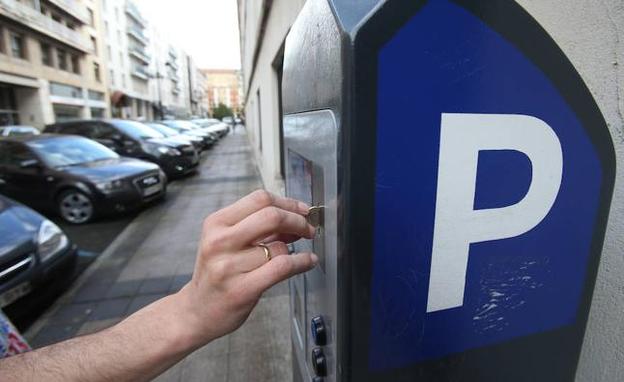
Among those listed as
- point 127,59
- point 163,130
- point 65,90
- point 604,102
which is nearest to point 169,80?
point 127,59

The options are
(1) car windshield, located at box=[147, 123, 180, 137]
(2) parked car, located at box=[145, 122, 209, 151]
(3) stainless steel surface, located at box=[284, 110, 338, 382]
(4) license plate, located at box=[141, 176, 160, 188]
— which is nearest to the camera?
(3) stainless steel surface, located at box=[284, 110, 338, 382]

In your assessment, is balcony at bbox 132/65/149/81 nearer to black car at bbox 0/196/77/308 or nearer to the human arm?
black car at bbox 0/196/77/308

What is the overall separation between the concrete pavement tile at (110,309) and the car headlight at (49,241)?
24.8 inches

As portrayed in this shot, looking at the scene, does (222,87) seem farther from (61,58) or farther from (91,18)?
(61,58)

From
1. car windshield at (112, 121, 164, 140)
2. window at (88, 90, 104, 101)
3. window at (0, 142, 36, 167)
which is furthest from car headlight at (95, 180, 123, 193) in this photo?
window at (88, 90, 104, 101)

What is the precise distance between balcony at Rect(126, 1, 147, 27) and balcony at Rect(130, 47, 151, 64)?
11.1 ft

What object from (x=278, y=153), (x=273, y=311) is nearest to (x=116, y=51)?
(x=278, y=153)

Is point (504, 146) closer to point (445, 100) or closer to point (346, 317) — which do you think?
point (445, 100)

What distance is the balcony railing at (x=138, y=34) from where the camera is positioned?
142 feet

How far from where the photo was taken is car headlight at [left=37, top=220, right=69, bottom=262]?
334 cm

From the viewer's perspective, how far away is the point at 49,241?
3.50m

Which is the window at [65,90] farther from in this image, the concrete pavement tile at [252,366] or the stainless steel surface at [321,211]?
the stainless steel surface at [321,211]

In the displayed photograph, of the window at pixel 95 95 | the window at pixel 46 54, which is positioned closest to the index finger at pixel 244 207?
the window at pixel 46 54

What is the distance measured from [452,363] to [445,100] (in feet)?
1.98
